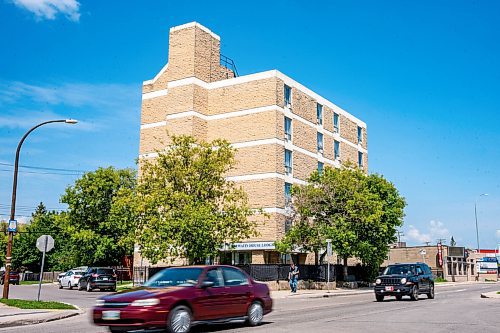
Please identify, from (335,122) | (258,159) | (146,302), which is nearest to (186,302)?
(146,302)

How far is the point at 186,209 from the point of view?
112ft

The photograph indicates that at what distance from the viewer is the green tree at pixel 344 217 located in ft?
131

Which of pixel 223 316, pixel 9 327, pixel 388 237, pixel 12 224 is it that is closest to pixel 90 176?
pixel 388 237

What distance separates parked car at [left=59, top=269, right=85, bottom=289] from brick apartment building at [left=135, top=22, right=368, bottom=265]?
23.6 feet

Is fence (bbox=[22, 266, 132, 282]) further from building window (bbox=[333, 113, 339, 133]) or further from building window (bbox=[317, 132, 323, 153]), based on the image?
building window (bbox=[333, 113, 339, 133])

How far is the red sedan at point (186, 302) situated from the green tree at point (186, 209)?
20.3 meters

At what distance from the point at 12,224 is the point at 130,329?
1421cm

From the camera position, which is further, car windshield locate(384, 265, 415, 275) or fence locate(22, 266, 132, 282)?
fence locate(22, 266, 132, 282)

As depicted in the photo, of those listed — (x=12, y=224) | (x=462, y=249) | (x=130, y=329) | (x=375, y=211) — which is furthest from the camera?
(x=462, y=249)

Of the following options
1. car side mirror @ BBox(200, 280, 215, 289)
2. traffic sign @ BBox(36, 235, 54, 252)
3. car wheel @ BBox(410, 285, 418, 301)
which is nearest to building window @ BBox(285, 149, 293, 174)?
car wheel @ BBox(410, 285, 418, 301)

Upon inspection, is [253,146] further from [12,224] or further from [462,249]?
[462,249]

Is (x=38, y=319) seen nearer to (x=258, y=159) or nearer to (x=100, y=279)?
(x=100, y=279)

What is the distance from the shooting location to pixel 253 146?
4694 cm

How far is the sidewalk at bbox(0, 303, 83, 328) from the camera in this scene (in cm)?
1608
